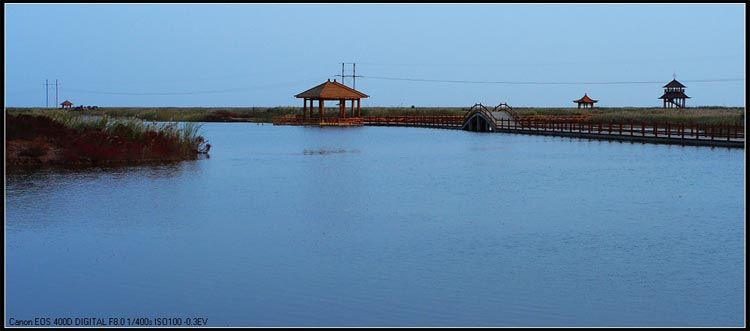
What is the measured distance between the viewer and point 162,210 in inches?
724

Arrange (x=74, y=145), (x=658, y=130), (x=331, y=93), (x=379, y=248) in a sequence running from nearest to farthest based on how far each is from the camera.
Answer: (x=379, y=248), (x=74, y=145), (x=658, y=130), (x=331, y=93)

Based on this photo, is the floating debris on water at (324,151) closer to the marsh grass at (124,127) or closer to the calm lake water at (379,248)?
the marsh grass at (124,127)

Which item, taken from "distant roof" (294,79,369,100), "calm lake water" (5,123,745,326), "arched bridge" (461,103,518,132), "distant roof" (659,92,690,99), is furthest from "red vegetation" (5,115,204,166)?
"distant roof" (659,92,690,99)

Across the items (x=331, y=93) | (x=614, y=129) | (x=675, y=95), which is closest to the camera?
(x=614, y=129)

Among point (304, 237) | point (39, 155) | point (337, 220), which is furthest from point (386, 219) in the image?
point (39, 155)

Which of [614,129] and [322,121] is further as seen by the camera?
[322,121]

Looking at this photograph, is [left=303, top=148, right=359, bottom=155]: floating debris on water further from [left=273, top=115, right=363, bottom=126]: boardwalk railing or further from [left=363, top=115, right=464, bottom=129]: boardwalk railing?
[left=273, top=115, right=363, bottom=126]: boardwalk railing

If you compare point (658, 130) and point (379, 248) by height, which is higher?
point (658, 130)

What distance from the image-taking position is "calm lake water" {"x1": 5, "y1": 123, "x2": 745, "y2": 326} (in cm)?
1029

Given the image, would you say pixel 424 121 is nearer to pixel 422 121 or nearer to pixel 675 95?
pixel 422 121

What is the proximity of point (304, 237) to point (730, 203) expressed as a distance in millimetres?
9283

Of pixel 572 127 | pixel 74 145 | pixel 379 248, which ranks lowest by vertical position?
pixel 379 248

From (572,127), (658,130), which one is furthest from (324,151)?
(572,127)

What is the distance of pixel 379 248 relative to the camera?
14062mm
